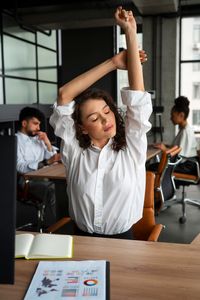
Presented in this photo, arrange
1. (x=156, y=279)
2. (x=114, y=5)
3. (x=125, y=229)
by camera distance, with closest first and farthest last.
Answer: (x=156, y=279), (x=125, y=229), (x=114, y=5)

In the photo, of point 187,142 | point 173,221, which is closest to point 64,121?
point 173,221

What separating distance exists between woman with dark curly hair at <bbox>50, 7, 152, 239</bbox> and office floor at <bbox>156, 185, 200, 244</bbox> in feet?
6.67

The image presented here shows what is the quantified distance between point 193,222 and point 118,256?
2968mm

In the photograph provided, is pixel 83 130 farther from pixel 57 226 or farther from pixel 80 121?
pixel 57 226

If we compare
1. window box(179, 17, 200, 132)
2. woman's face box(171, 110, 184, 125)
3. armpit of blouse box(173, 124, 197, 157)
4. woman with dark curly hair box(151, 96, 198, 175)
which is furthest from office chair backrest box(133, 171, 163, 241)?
window box(179, 17, 200, 132)

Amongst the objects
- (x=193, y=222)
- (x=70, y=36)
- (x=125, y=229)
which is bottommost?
(x=193, y=222)

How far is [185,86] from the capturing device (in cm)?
762

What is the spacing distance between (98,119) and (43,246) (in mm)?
546

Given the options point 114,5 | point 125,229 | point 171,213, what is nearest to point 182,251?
point 125,229

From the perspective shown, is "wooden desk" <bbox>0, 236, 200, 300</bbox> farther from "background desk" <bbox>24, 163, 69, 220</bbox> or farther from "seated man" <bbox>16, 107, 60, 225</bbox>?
"seated man" <bbox>16, 107, 60, 225</bbox>

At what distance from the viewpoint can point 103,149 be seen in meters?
1.49

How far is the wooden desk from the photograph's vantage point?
914 millimetres

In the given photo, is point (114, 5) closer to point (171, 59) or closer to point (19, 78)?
point (171, 59)

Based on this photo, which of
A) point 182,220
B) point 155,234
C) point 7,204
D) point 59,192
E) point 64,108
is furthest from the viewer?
point 182,220
